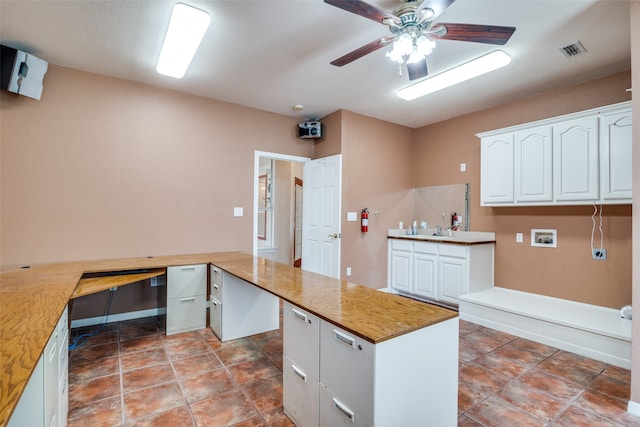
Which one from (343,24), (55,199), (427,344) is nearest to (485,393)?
(427,344)

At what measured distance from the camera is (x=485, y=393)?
7.04ft

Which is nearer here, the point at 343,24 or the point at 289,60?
the point at 343,24

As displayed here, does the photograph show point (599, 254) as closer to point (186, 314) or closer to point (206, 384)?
point (206, 384)

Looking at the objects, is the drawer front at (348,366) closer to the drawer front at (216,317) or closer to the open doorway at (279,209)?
the drawer front at (216,317)

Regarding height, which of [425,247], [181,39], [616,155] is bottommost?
[425,247]

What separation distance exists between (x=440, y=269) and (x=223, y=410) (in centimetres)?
308

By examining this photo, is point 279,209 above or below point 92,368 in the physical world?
above

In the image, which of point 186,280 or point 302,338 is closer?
point 302,338

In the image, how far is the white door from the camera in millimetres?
4301

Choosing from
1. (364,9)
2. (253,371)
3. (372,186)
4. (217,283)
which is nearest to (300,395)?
(253,371)

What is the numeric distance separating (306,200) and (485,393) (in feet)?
11.1

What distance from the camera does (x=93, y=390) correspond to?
6.98 feet

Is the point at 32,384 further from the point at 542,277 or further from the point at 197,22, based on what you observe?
the point at 542,277

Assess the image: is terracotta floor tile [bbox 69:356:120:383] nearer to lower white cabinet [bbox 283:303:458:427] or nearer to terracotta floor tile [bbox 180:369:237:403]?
→ terracotta floor tile [bbox 180:369:237:403]
